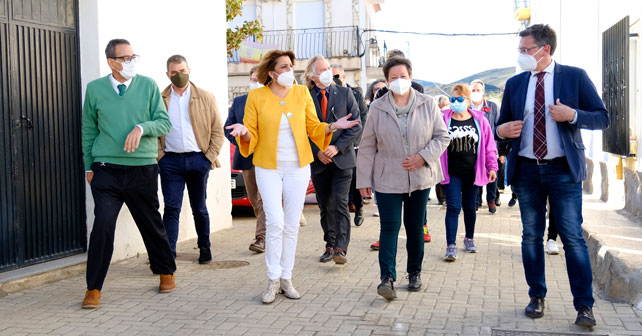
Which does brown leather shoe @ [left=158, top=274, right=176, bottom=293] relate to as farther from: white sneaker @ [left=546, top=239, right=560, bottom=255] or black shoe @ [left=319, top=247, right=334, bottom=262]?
white sneaker @ [left=546, top=239, right=560, bottom=255]

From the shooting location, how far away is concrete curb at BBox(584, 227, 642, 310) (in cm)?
570

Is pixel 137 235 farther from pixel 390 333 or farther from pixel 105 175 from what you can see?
pixel 390 333

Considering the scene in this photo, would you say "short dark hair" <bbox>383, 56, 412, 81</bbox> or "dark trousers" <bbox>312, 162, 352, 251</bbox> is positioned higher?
"short dark hair" <bbox>383, 56, 412, 81</bbox>

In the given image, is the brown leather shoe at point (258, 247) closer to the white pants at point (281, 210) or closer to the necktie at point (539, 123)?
the white pants at point (281, 210)

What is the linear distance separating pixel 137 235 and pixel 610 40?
7394 millimetres

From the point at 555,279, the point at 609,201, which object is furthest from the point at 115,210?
the point at 609,201

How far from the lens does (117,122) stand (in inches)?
237

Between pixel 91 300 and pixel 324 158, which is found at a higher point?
pixel 324 158

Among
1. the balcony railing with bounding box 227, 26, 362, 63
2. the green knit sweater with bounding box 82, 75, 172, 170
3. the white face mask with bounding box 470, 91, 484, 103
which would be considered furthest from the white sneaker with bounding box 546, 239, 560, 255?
the balcony railing with bounding box 227, 26, 362, 63

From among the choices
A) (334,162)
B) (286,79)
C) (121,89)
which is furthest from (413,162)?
(121,89)

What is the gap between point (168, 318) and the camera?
553 cm

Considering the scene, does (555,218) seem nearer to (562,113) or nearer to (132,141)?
(562,113)

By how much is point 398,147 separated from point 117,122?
89.4 inches

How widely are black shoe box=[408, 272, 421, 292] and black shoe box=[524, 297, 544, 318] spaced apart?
1100mm
